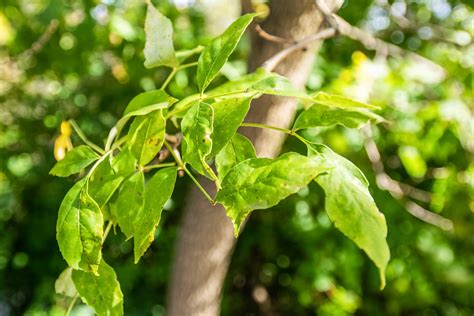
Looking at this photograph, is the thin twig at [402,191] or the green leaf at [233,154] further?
the thin twig at [402,191]

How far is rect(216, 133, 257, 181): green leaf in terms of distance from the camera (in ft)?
2.18

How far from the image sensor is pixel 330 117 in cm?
69

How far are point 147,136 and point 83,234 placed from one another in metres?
A: 0.13

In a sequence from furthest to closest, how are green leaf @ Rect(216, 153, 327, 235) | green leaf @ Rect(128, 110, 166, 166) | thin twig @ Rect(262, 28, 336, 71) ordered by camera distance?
thin twig @ Rect(262, 28, 336, 71) < green leaf @ Rect(128, 110, 166, 166) < green leaf @ Rect(216, 153, 327, 235)

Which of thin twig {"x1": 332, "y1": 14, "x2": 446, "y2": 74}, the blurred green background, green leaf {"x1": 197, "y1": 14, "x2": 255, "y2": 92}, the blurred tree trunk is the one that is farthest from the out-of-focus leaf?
green leaf {"x1": 197, "y1": 14, "x2": 255, "y2": 92}

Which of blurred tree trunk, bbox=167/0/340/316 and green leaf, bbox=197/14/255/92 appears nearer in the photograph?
green leaf, bbox=197/14/255/92

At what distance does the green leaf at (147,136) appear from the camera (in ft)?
2.18

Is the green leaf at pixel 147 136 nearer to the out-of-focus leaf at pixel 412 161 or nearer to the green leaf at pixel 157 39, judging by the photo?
the green leaf at pixel 157 39

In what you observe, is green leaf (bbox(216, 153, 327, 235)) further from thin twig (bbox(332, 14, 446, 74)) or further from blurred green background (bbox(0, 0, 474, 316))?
blurred green background (bbox(0, 0, 474, 316))

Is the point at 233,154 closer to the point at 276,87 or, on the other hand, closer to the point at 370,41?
the point at 276,87

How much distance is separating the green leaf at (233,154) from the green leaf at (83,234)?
14cm

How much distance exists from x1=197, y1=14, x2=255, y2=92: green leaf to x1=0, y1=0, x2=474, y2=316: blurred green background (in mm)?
1158

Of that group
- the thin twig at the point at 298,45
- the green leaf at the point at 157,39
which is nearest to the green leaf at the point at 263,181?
the green leaf at the point at 157,39

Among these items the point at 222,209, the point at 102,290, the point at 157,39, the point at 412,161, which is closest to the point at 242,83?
the point at 157,39
